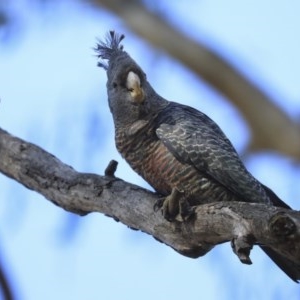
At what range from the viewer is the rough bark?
399cm

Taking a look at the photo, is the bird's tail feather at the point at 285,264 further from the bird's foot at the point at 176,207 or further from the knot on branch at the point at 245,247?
the knot on branch at the point at 245,247

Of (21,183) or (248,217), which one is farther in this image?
(21,183)

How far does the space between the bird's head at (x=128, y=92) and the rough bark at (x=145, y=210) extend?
1.43 feet

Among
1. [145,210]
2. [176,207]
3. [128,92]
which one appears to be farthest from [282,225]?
[128,92]

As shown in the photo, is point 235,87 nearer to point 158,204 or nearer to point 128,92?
point 158,204

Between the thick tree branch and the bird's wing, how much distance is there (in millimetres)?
1331

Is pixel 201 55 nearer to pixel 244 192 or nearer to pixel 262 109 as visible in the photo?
pixel 262 109

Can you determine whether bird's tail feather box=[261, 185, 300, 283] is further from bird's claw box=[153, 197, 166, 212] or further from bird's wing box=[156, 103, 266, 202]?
bird's claw box=[153, 197, 166, 212]

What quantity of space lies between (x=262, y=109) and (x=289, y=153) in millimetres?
247

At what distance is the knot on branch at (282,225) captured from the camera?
383cm

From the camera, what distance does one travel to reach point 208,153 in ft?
18.2

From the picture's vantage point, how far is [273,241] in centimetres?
396

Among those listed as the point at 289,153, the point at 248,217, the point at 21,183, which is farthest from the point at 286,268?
the point at 21,183

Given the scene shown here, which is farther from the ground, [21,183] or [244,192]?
[244,192]
